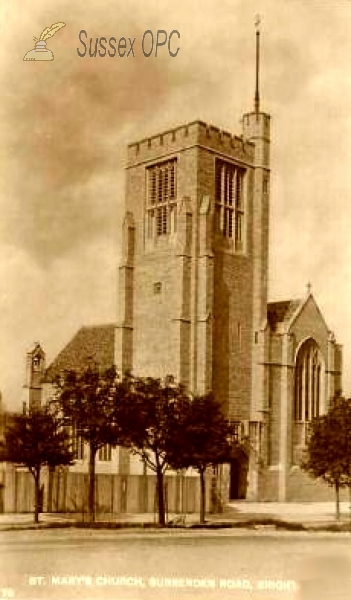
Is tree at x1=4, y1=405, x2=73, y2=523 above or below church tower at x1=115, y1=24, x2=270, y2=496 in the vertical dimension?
below

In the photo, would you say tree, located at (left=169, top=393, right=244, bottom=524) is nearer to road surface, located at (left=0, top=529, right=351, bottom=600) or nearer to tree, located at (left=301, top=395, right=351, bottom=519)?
tree, located at (left=301, top=395, right=351, bottom=519)

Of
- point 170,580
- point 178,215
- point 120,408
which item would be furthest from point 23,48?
point 178,215

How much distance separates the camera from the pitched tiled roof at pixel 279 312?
948 inches

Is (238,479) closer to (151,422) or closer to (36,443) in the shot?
(151,422)

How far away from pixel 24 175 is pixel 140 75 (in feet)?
5.46

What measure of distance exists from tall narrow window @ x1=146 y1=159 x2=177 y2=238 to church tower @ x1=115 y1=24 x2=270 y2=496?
0.07ft

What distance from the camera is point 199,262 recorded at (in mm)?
22406

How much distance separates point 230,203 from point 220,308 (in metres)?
2.37

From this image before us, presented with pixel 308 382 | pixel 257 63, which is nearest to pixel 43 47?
pixel 257 63

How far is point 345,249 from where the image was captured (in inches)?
424

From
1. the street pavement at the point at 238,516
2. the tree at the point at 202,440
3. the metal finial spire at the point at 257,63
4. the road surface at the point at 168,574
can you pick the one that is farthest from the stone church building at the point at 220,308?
the road surface at the point at 168,574

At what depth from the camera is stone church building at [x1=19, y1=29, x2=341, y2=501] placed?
22000 mm

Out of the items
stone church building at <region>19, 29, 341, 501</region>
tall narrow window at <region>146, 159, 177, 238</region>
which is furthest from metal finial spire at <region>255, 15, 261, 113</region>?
tall narrow window at <region>146, 159, 177, 238</region>

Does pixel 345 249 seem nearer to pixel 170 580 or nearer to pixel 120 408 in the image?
pixel 170 580
